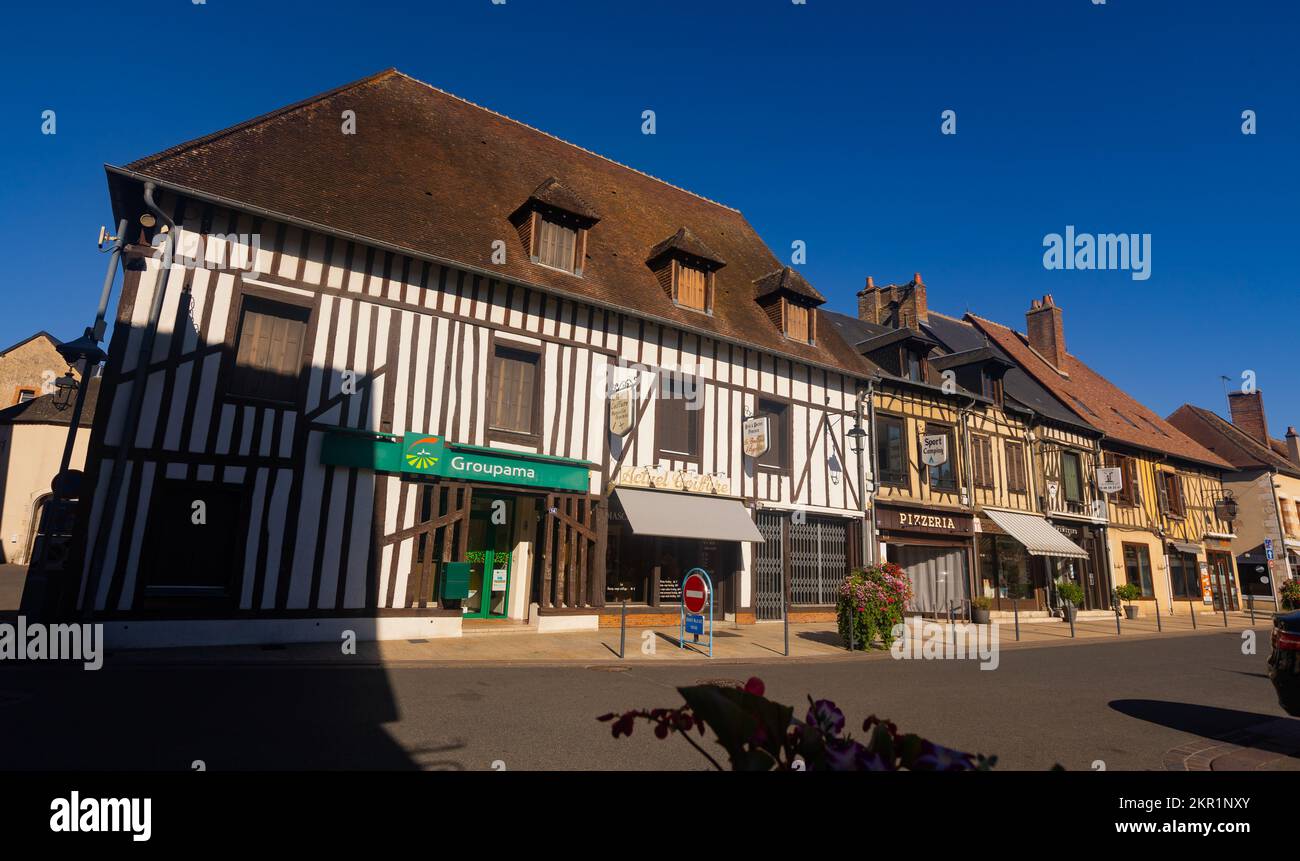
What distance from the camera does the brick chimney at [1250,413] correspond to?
35031mm

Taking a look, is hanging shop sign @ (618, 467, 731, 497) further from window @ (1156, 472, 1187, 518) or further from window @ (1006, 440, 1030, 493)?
window @ (1156, 472, 1187, 518)

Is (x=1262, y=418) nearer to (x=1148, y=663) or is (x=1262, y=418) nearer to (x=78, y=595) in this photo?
(x=1148, y=663)

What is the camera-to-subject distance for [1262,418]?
35156 mm

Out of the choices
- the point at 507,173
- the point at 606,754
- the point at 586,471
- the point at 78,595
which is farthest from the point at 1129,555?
the point at 78,595

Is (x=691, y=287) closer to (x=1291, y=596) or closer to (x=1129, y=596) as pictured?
(x=1129, y=596)

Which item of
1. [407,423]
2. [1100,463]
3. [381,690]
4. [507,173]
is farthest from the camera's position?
[1100,463]

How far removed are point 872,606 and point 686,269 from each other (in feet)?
28.0

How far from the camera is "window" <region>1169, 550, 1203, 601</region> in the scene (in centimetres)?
2636

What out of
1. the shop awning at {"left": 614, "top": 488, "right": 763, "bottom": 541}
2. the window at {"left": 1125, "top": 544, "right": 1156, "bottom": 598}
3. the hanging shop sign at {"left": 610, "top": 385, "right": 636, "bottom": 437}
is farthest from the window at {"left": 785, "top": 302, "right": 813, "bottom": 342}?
the window at {"left": 1125, "top": 544, "right": 1156, "bottom": 598}

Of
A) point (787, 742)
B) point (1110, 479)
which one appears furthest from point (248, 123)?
point (1110, 479)

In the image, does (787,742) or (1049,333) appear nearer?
(787,742)

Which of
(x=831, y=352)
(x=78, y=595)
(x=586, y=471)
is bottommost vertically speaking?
(x=78, y=595)

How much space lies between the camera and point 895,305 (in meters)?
23.8

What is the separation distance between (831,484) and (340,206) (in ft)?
40.7
